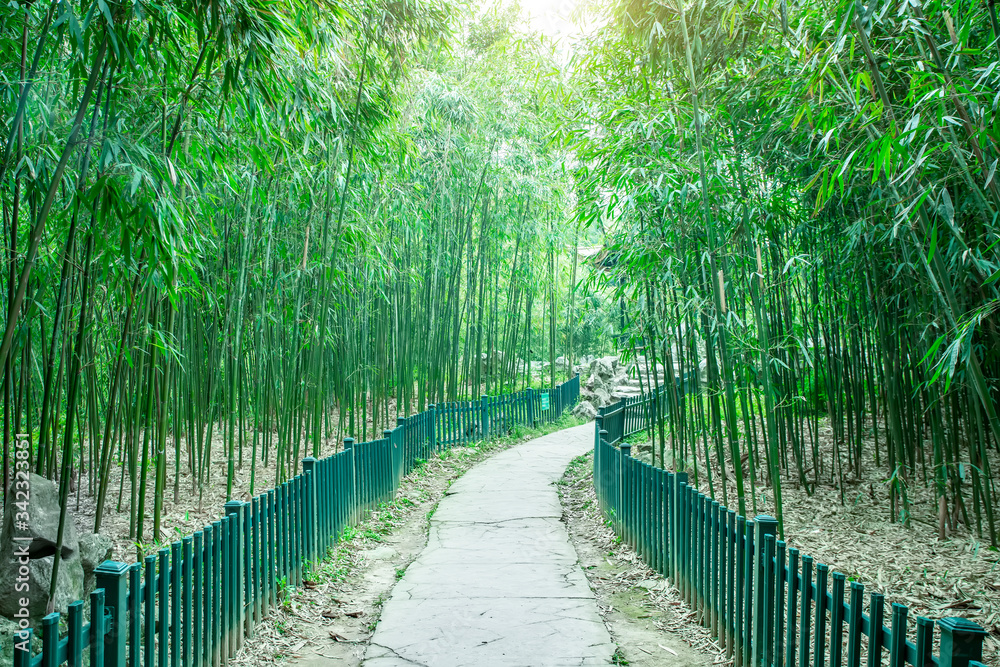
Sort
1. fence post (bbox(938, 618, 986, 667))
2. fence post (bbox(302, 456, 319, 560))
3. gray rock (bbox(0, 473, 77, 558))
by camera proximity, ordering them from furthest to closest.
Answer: fence post (bbox(302, 456, 319, 560)) → gray rock (bbox(0, 473, 77, 558)) → fence post (bbox(938, 618, 986, 667))

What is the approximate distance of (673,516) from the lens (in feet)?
10.7

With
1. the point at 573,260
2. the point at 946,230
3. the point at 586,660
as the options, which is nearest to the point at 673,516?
the point at 586,660

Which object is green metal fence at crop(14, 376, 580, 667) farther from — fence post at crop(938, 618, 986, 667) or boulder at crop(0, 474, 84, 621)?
fence post at crop(938, 618, 986, 667)

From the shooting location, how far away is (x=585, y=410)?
1232 centimetres

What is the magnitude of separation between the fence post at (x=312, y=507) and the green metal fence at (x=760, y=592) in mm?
1783

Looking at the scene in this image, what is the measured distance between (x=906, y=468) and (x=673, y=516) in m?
2.15

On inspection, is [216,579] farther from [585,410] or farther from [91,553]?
Result: [585,410]

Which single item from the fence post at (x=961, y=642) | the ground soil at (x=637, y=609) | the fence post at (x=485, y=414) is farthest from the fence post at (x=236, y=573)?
the fence post at (x=485, y=414)

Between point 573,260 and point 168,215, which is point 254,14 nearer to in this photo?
point 168,215

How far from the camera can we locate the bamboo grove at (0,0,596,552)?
2.32 m

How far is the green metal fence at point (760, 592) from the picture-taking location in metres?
1.52

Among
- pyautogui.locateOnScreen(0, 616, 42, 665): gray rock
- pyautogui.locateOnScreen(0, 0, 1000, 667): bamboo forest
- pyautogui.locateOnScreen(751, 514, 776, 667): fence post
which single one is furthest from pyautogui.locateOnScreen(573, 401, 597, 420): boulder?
pyautogui.locateOnScreen(0, 616, 42, 665): gray rock

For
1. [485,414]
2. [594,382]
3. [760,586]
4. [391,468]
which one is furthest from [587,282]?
[594,382]

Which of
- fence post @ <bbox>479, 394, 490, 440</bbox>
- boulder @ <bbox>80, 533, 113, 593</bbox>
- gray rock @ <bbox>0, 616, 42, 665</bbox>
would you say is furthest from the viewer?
fence post @ <bbox>479, 394, 490, 440</bbox>
